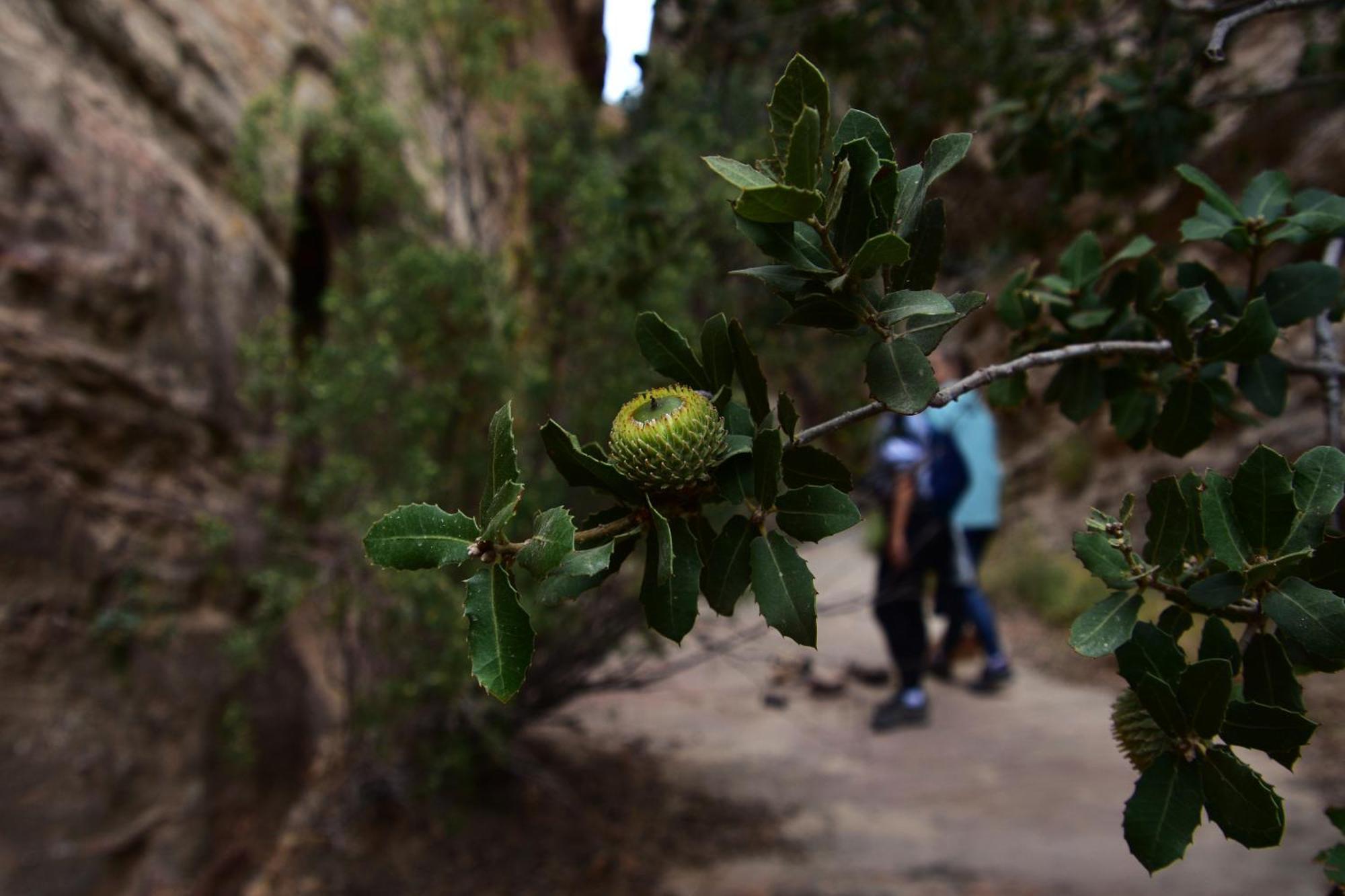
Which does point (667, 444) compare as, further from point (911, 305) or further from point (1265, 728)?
point (1265, 728)

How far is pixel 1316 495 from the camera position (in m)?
0.90

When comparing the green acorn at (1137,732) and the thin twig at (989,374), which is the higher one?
the thin twig at (989,374)

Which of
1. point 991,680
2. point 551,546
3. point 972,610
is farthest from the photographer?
point 991,680

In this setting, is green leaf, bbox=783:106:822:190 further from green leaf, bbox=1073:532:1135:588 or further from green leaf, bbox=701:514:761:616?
green leaf, bbox=1073:532:1135:588

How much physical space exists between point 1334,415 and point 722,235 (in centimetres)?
286

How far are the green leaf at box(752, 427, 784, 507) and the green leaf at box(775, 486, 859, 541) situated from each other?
0.04 metres

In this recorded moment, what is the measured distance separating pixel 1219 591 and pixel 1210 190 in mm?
651

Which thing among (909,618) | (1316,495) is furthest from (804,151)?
(909,618)

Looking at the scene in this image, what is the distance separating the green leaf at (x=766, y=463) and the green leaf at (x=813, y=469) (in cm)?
7

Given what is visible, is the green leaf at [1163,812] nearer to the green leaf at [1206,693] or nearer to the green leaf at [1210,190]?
the green leaf at [1206,693]

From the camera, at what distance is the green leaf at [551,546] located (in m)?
0.78

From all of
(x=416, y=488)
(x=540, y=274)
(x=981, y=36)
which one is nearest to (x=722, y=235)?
(x=540, y=274)

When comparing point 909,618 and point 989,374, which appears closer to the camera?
point 989,374

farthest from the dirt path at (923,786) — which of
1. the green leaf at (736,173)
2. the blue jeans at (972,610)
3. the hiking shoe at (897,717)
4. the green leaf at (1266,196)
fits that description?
the green leaf at (736,173)
